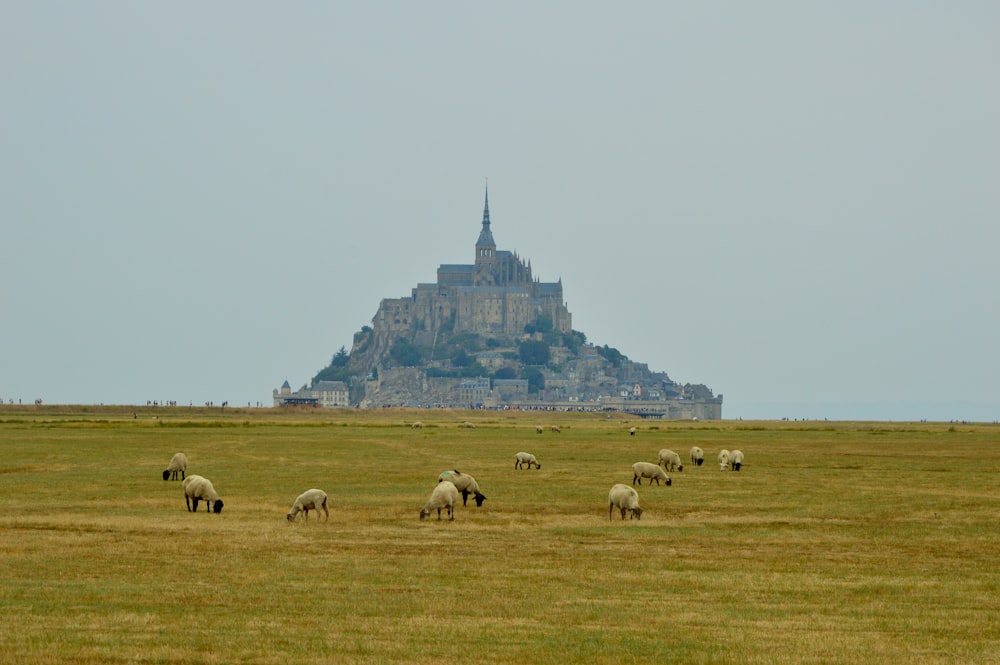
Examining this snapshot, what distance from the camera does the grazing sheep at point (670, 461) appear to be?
170 ft

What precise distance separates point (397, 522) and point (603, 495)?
9.30m

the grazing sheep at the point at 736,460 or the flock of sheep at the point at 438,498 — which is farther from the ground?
the grazing sheep at the point at 736,460

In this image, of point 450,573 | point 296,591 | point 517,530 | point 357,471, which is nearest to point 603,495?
point 517,530

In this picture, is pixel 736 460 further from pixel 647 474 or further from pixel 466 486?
pixel 466 486

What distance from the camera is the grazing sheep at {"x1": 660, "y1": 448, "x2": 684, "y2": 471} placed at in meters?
51.8

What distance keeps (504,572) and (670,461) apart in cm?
2950

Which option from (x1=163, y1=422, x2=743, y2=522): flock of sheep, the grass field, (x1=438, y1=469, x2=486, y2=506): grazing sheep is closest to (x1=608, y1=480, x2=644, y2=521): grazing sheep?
(x1=163, y1=422, x2=743, y2=522): flock of sheep

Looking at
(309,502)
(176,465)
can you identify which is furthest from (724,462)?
(309,502)

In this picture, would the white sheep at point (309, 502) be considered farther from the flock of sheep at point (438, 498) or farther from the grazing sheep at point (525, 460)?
the grazing sheep at point (525, 460)

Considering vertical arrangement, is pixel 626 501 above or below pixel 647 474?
below

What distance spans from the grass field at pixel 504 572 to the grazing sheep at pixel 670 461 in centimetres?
418

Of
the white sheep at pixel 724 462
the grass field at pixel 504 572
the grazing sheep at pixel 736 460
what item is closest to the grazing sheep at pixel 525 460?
the grass field at pixel 504 572

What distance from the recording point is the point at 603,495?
3894cm

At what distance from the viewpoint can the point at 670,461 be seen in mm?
52188
